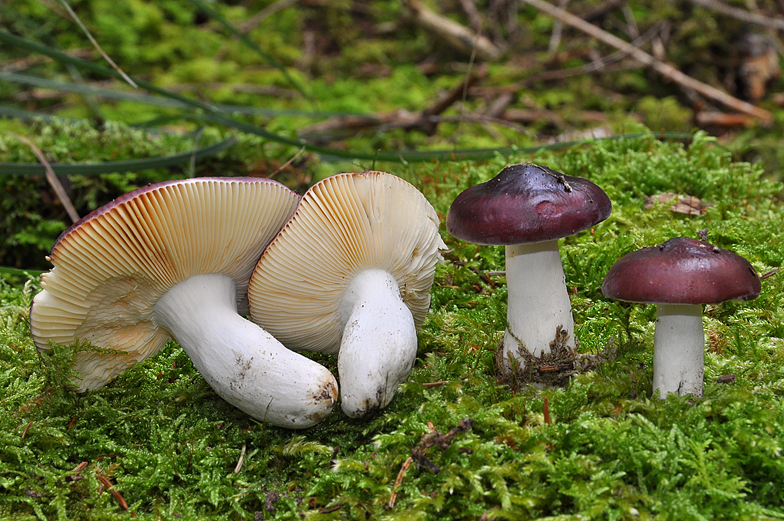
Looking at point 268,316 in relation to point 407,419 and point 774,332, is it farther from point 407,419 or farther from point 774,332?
point 774,332

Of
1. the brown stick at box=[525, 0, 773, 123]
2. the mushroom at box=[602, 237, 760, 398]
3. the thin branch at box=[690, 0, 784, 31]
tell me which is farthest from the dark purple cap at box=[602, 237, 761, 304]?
the thin branch at box=[690, 0, 784, 31]

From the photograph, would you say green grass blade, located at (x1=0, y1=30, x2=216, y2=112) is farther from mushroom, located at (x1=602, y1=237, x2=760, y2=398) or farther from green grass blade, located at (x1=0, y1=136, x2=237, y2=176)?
mushroom, located at (x1=602, y1=237, x2=760, y2=398)

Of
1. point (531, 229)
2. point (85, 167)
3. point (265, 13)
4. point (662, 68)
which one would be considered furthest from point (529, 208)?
point (265, 13)

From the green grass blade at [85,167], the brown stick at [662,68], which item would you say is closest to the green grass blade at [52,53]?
the green grass blade at [85,167]

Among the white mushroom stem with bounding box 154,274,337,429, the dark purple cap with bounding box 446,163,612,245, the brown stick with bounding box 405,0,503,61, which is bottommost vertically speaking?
the white mushroom stem with bounding box 154,274,337,429

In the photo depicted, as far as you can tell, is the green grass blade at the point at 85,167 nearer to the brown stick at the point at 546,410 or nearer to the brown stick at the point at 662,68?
the brown stick at the point at 546,410

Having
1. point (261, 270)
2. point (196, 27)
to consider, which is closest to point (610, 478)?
point (261, 270)
